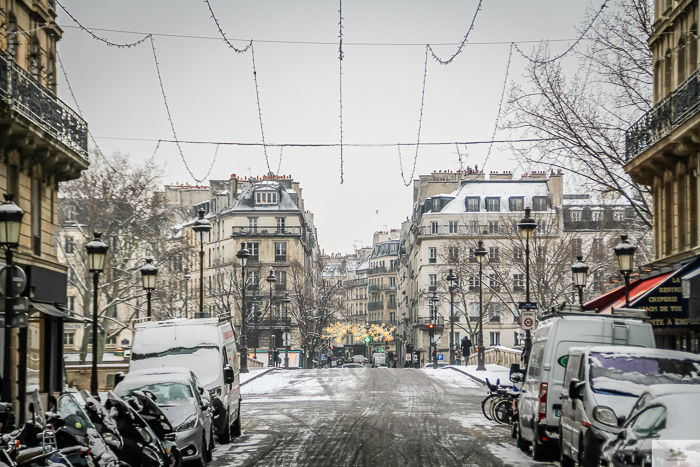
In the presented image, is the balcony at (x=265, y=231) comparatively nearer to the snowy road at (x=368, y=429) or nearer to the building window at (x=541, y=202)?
the building window at (x=541, y=202)

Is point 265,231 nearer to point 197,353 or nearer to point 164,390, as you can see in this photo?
point 197,353

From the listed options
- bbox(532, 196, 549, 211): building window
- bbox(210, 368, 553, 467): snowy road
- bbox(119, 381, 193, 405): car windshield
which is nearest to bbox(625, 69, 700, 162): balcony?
bbox(210, 368, 553, 467): snowy road

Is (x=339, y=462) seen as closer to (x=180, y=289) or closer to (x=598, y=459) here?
(x=598, y=459)

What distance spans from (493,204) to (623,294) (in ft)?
213

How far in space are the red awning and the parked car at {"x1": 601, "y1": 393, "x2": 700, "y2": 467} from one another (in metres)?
13.3

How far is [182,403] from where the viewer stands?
45.7ft

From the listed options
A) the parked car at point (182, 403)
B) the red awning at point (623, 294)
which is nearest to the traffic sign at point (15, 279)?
the parked car at point (182, 403)

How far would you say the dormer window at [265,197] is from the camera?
96188 mm

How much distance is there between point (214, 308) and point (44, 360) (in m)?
58.7

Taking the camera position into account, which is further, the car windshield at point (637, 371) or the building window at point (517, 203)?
the building window at point (517, 203)

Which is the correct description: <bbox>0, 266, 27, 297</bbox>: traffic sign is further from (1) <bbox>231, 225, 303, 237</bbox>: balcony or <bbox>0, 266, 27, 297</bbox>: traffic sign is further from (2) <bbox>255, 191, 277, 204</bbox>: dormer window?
(2) <bbox>255, 191, 277, 204</bbox>: dormer window

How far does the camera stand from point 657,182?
25.7 metres

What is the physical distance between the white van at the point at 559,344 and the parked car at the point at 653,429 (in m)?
5.08

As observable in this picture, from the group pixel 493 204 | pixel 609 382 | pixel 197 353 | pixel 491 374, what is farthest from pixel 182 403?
pixel 493 204
